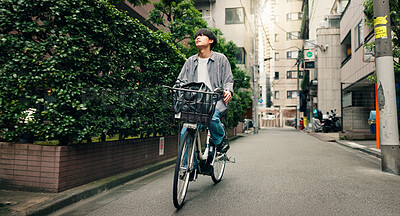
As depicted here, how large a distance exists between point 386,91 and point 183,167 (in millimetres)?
4222

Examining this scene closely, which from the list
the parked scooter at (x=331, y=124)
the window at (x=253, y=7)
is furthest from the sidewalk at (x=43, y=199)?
the window at (x=253, y=7)

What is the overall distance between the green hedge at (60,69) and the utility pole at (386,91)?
4595 mm

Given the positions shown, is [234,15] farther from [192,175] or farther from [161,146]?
[192,175]

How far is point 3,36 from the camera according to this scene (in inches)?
128

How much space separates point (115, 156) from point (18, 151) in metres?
1.39

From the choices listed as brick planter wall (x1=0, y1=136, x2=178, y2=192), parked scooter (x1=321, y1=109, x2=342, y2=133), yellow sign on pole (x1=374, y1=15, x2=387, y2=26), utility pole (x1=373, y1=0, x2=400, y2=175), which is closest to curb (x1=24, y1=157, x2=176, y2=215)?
brick planter wall (x1=0, y1=136, x2=178, y2=192)

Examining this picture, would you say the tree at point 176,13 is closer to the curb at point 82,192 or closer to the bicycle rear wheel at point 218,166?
the curb at point 82,192

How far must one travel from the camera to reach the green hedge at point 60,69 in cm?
327

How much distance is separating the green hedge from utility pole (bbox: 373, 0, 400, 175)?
15.1ft

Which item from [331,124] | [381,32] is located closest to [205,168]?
[381,32]

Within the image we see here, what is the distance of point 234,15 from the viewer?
25.2 meters

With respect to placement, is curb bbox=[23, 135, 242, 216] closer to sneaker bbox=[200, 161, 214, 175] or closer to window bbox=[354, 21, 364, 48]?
sneaker bbox=[200, 161, 214, 175]

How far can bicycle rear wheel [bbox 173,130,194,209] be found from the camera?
9.63ft

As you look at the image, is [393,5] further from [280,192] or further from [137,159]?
[137,159]
